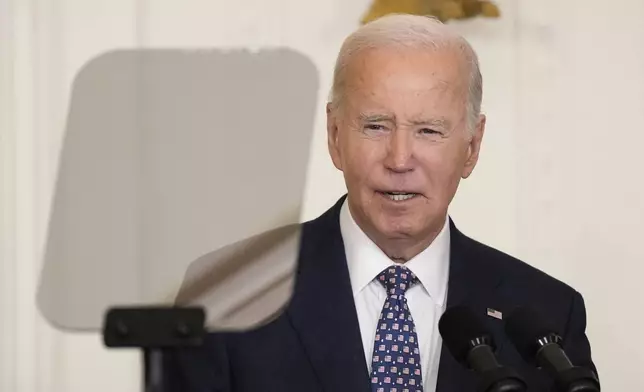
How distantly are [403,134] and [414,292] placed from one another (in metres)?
0.21

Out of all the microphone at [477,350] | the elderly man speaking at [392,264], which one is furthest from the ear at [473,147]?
the microphone at [477,350]

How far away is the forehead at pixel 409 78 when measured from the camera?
1164 millimetres

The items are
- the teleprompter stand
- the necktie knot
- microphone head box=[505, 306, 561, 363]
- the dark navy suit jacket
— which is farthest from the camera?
the necktie knot

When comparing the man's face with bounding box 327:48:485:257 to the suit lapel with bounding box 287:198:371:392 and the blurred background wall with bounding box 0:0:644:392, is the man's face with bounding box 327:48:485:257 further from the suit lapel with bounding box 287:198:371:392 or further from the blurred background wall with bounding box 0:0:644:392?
the blurred background wall with bounding box 0:0:644:392

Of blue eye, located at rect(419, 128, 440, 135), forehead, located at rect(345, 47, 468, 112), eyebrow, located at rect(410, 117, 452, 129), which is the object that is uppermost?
forehead, located at rect(345, 47, 468, 112)

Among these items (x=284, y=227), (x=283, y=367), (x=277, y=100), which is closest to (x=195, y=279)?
(x=284, y=227)

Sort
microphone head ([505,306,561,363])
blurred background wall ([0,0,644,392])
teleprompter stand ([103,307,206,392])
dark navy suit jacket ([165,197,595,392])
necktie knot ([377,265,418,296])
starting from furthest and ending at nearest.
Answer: blurred background wall ([0,0,644,392]), necktie knot ([377,265,418,296]), dark navy suit jacket ([165,197,595,392]), microphone head ([505,306,561,363]), teleprompter stand ([103,307,206,392])

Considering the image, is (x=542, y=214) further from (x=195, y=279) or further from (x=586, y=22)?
(x=195, y=279)

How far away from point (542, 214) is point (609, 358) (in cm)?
31

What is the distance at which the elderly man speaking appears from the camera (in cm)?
114

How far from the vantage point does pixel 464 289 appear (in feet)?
4.00

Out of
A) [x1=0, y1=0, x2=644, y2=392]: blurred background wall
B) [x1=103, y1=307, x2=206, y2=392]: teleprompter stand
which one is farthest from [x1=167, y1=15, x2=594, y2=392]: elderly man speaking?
[x1=0, y1=0, x2=644, y2=392]: blurred background wall

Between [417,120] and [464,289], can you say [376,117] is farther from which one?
[464,289]

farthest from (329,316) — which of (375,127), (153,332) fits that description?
(153,332)
